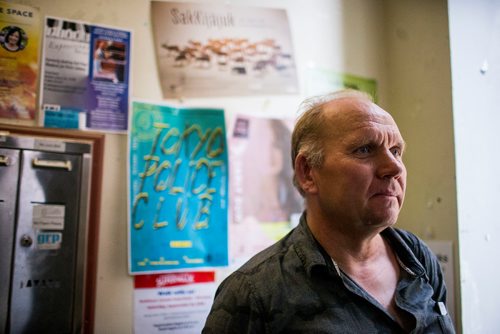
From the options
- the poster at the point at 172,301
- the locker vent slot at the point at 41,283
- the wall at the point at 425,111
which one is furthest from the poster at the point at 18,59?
the wall at the point at 425,111

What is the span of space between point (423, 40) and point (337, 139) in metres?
0.78

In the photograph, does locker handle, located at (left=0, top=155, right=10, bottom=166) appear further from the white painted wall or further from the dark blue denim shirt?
the white painted wall

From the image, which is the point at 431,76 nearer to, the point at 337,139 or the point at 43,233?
the point at 337,139

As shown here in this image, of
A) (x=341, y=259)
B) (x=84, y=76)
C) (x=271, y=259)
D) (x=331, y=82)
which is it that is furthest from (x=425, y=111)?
(x=84, y=76)

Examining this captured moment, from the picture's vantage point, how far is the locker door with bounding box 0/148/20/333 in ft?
3.00

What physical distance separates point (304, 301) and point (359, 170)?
0.31 metres

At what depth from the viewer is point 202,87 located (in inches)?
47.8

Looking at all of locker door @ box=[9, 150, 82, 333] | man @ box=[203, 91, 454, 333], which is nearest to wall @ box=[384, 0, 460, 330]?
man @ box=[203, 91, 454, 333]

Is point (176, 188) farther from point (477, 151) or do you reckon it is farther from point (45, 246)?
point (477, 151)

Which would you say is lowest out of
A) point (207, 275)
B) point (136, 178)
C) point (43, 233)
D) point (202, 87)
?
point (207, 275)

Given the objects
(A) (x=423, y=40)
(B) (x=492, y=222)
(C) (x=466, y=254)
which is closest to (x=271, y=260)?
(C) (x=466, y=254)

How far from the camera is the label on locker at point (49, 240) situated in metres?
0.97

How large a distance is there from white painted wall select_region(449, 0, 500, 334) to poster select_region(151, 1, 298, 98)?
58cm

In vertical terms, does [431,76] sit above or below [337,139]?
above
